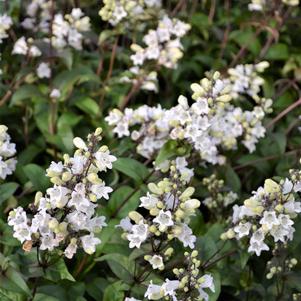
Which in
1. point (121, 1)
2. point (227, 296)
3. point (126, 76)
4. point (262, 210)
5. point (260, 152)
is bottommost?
point (227, 296)

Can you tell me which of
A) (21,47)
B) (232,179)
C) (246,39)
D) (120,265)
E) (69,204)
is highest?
(69,204)

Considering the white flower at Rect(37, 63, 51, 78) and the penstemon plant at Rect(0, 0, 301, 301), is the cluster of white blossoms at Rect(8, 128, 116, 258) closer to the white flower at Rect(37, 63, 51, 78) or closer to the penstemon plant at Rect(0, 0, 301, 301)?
the penstemon plant at Rect(0, 0, 301, 301)

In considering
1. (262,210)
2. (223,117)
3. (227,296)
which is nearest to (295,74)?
(223,117)

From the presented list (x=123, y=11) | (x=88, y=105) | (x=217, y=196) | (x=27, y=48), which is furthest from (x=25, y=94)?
(x=217, y=196)

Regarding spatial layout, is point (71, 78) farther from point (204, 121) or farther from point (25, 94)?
point (204, 121)

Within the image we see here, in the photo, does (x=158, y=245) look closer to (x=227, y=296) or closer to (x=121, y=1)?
(x=227, y=296)

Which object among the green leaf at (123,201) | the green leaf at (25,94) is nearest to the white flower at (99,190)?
the green leaf at (123,201)

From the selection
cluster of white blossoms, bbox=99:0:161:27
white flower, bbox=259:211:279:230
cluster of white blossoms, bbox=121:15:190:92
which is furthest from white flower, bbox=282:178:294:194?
cluster of white blossoms, bbox=99:0:161:27
